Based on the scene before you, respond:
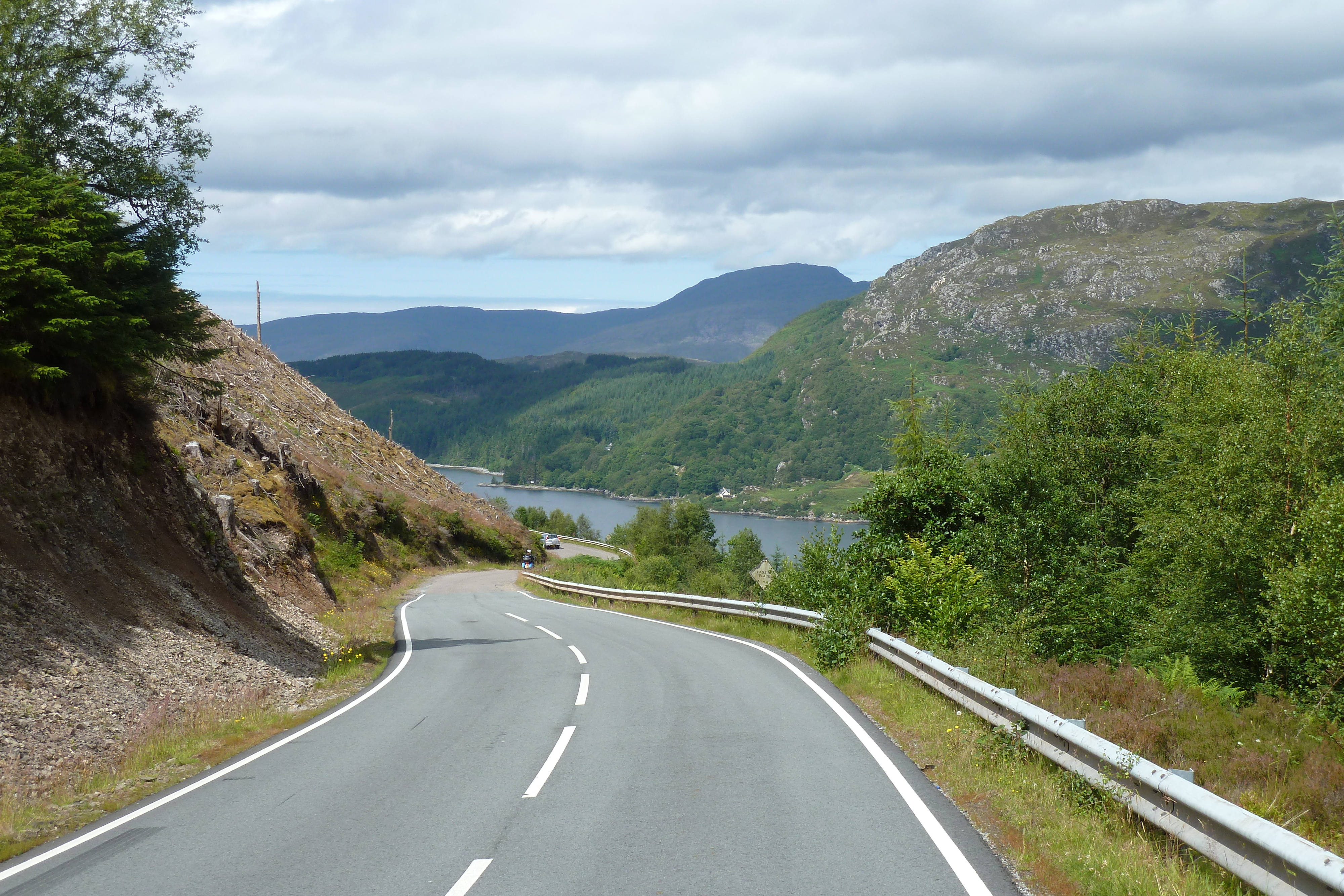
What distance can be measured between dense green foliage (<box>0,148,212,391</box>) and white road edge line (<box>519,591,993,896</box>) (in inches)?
446

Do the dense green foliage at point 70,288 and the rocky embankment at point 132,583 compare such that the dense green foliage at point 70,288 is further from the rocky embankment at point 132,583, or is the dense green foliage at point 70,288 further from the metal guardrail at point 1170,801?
the metal guardrail at point 1170,801

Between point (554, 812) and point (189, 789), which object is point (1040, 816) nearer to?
point (554, 812)

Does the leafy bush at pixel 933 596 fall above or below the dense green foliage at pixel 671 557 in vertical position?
above

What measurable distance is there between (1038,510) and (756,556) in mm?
90980

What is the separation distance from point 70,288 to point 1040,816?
13468mm

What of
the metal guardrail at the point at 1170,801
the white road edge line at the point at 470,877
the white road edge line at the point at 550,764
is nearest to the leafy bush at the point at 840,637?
the metal guardrail at the point at 1170,801

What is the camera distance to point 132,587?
43.5ft

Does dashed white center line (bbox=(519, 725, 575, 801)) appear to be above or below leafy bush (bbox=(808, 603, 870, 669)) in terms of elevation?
above

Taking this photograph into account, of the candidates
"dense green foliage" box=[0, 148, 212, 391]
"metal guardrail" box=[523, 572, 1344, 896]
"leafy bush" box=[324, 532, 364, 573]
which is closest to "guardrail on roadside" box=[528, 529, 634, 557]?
"leafy bush" box=[324, 532, 364, 573]

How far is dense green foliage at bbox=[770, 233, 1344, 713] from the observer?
14.2 metres

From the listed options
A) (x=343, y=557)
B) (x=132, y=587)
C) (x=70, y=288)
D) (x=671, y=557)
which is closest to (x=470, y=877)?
(x=132, y=587)

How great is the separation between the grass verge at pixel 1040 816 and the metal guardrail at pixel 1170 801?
0.14 metres

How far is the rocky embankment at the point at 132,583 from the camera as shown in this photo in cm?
938

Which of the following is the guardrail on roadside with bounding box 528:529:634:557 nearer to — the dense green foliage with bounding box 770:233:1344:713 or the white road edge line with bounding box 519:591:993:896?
the dense green foliage with bounding box 770:233:1344:713
